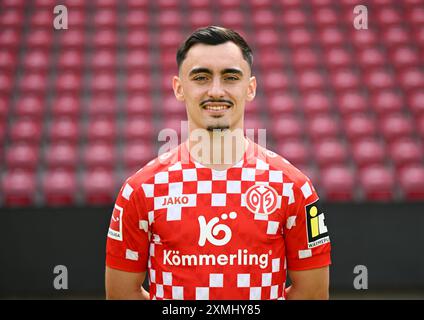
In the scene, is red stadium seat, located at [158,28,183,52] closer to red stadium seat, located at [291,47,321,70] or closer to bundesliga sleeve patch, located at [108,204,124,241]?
red stadium seat, located at [291,47,321,70]

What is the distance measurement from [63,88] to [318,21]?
3652mm

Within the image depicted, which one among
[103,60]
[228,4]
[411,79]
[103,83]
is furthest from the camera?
[228,4]

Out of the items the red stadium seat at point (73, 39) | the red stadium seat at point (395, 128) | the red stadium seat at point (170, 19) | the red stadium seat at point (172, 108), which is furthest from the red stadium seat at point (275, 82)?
the red stadium seat at point (73, 39)

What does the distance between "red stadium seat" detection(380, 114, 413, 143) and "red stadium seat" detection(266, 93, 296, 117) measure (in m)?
1.03

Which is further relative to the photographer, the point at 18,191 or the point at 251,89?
the point at 18,191

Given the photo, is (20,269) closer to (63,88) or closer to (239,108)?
(63,88)

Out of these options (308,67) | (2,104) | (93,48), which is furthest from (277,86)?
(2,104)

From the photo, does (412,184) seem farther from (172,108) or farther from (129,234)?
(129,234)

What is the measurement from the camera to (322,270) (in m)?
1.43

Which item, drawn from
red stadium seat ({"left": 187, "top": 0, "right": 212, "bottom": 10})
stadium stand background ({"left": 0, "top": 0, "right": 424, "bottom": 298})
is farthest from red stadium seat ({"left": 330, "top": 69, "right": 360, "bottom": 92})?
red stadium seat ({"left": 187, "top": 0, "right": 212, "bottom": 10})

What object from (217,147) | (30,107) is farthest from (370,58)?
(217,147)

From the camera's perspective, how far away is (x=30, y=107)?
5.51m

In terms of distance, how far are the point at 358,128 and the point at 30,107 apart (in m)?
3.73
